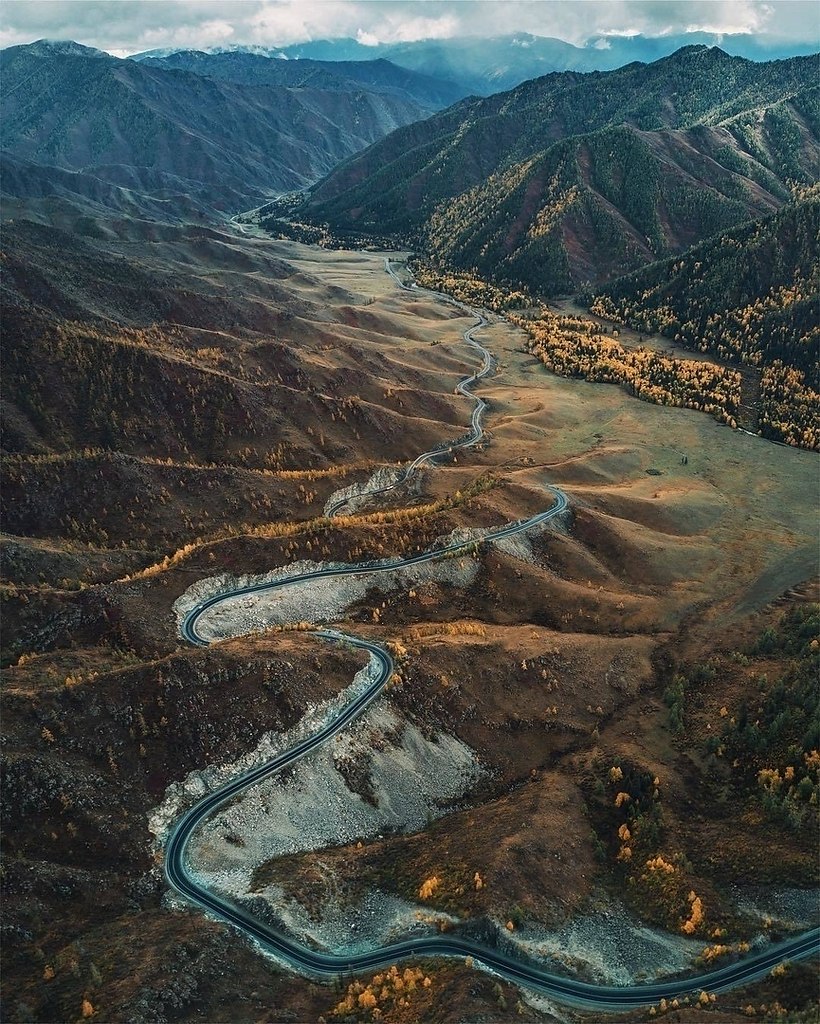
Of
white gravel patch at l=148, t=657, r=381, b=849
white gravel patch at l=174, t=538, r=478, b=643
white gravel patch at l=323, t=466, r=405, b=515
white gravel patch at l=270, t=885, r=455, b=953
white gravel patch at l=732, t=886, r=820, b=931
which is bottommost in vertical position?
white gravel patch at l=732, t=886, r=820, b=931

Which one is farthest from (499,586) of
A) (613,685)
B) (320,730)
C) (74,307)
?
(74,307)

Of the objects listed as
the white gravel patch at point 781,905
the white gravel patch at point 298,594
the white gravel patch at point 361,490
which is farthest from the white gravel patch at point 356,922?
the white gravel patch at point 361,490

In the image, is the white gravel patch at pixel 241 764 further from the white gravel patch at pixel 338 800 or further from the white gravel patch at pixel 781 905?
the white gravel patch at pixel 781 905

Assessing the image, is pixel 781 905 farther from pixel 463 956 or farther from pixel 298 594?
pixel 298 594

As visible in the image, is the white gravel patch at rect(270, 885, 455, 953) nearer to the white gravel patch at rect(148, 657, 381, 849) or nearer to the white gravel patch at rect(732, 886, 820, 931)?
the white gravel patch at rect(148, 657, 381, 849)

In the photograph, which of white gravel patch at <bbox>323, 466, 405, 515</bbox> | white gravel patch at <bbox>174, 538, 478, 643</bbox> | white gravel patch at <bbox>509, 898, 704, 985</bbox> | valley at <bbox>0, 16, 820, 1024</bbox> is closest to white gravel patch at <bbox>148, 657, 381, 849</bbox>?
valley at <bbox>0, 16, 820, 1024</bbox>

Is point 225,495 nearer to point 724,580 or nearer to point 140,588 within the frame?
point 140,588
